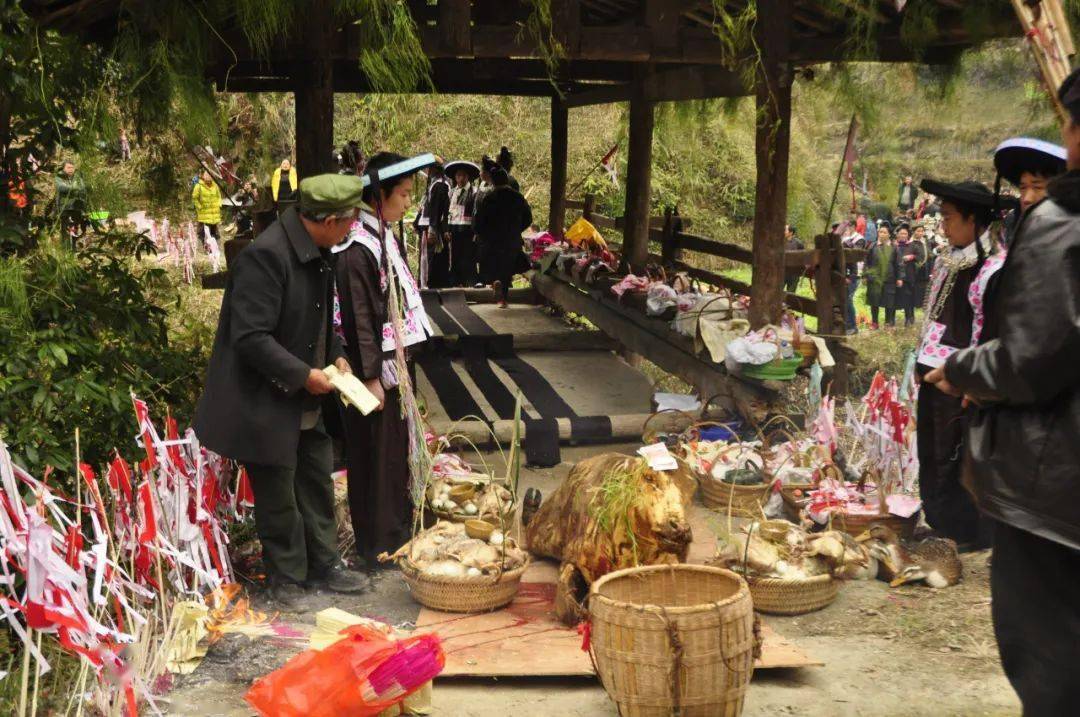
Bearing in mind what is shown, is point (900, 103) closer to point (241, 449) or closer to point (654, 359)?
point (654, 359)

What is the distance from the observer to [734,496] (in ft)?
21.0

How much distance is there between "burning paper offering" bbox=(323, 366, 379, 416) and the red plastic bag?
44.8 inches

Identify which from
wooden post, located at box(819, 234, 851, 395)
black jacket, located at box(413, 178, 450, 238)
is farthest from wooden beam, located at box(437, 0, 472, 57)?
black jacket, located at box(413, 178, 450, 238)

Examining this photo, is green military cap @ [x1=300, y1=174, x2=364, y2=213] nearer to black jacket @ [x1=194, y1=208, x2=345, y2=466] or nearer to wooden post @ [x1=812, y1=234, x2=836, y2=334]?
black jacket @ [x1=194, y1=208, x2=345, y2=466]

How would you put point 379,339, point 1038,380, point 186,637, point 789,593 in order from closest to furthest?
point 1038,380
point 186,637
point 789,593
point 379,339

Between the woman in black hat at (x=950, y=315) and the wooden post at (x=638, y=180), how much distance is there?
651 cm

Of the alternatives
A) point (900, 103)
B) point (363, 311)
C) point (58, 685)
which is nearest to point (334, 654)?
point (58, 685)

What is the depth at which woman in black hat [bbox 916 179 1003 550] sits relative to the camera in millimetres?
5191

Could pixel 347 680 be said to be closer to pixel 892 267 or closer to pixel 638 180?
pixel 638 180

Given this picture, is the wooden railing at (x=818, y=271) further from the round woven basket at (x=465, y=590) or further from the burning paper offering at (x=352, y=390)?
the burning paper offering at (x=352, y=390)

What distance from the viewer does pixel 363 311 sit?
539 centimetres

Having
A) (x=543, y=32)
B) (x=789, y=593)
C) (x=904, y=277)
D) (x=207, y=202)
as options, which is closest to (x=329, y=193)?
(x=789, y=593)

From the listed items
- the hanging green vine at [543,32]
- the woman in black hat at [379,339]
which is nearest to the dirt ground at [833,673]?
the woman in black hat at [379,339]

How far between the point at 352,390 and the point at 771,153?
4.16 m
